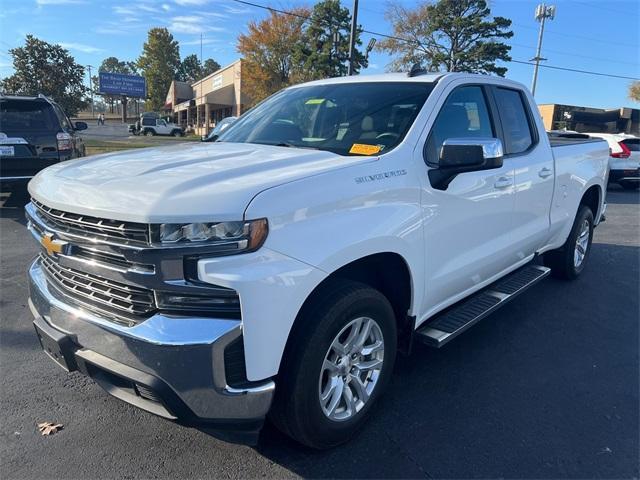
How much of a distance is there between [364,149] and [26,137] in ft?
23.9

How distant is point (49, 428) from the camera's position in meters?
2.79

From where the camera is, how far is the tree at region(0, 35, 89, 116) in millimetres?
36844

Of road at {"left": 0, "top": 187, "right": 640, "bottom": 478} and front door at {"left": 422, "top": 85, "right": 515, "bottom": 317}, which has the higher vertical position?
front door at {"left": 422, "top": 85, "right": 515, "bottom": 317}

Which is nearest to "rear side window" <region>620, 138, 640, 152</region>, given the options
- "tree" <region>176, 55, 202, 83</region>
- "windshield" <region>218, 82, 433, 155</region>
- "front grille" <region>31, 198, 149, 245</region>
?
"windshield" <region>218, 82, 433, 155</region>

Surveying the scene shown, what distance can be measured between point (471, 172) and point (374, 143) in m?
0.74

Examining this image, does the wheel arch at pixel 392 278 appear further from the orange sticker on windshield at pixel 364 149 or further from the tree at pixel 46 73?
the tree at pixel 46 73

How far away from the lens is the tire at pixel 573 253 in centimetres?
541

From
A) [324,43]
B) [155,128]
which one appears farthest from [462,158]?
[155,128]

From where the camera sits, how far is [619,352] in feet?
13.0

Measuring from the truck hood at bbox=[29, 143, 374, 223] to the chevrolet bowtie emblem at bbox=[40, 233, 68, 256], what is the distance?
0.55 ft

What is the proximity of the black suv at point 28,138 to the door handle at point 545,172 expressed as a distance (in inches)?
293

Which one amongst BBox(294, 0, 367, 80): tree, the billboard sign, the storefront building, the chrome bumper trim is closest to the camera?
the chrome bumper trim

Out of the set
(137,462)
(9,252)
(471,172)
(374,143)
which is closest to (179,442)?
(137,462)

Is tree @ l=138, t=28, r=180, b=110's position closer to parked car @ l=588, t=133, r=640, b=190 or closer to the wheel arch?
parked car @ l=588, t=133, r=640, b=190
